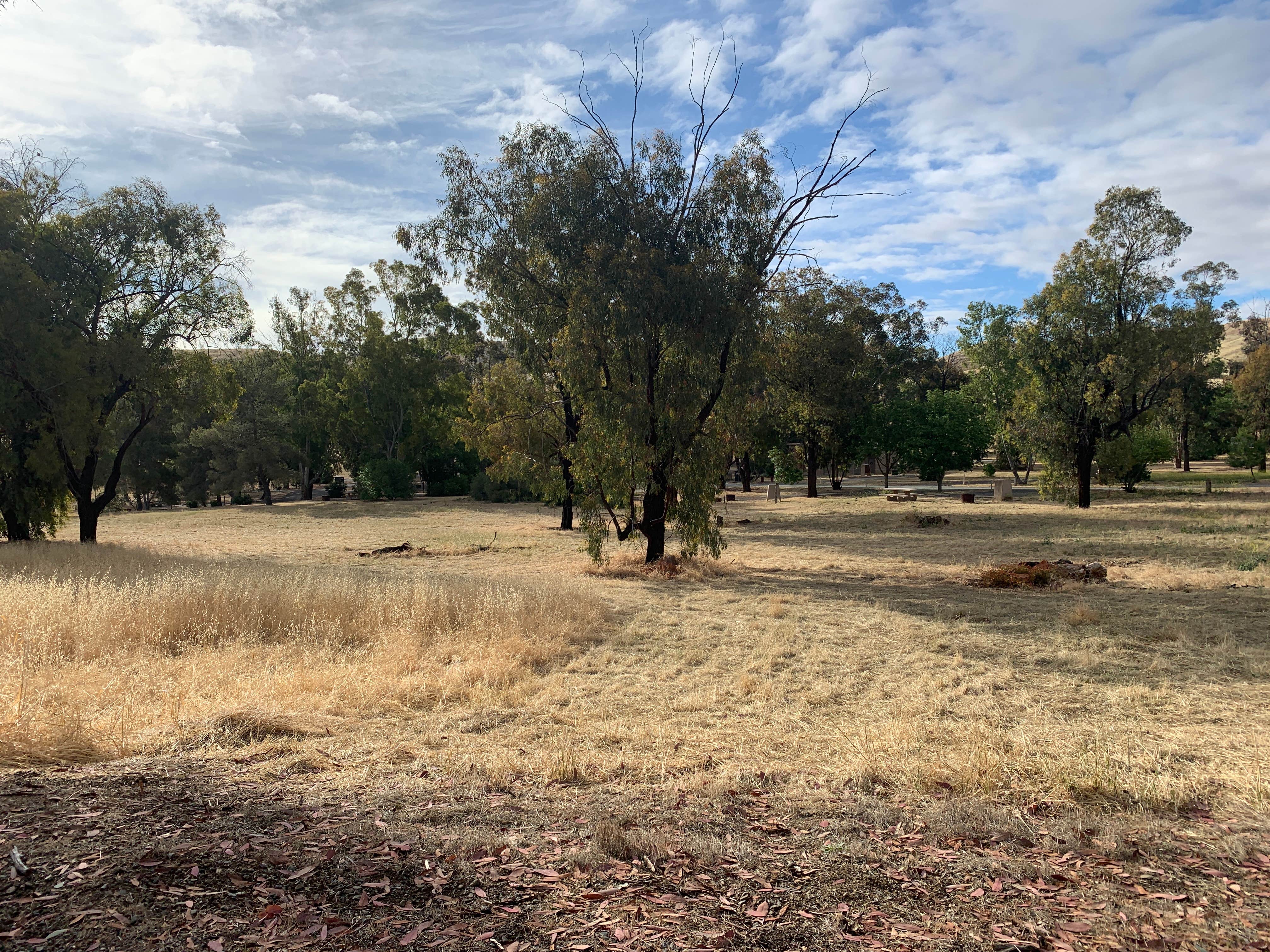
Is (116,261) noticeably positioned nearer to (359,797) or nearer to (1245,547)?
(359,797)

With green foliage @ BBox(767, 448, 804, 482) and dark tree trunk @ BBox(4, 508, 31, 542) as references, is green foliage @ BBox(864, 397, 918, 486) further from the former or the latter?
dark tree trunk @ BBox(4, 508, 31, 542)

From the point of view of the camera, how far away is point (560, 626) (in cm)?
1045

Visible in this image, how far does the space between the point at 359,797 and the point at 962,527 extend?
1029 inches

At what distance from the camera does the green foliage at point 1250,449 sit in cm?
5078

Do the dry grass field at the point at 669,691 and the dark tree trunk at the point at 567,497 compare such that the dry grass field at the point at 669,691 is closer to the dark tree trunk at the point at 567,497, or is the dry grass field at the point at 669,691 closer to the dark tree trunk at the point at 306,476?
the dark tree trunk at the point at 567,497

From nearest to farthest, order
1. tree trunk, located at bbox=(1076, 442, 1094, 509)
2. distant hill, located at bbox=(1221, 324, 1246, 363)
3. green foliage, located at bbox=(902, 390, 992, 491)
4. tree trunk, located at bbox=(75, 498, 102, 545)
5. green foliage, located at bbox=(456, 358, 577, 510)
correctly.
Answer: green foliage, located at bbox=(456, 358, 577, 510)
tree trunk, located at bbox=(75, 498, 102, 545)
tree trunk, located at bbox=(1076, 442, 1094, 509)
green foliage, located at bbox=(902, 390, 992, 491)
distant hill, located at bbox=(1221, 324, 1246, 363)

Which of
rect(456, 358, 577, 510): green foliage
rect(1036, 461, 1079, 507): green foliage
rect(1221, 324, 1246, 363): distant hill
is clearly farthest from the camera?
rect(1221, 324, 1246, 363): distant hill

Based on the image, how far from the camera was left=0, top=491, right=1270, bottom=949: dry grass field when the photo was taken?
475 centimetres

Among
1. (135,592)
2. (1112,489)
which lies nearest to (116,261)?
(135,592)

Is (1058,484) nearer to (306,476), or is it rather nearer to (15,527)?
(15,527)

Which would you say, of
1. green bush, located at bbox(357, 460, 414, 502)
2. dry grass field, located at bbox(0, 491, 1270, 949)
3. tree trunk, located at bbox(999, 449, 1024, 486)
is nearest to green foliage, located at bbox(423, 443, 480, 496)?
green bush, located at bbox(357, 460, 414, 502)

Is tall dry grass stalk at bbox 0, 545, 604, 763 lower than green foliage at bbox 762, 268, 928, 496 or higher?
lower

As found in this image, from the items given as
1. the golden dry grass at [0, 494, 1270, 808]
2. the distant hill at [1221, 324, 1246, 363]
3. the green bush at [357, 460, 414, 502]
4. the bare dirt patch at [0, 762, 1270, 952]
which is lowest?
the golden dry grass at [0, 494, 1270, 808]

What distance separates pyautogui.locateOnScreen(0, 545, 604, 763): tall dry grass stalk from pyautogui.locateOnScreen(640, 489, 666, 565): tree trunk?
4.96m
